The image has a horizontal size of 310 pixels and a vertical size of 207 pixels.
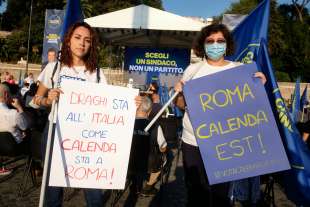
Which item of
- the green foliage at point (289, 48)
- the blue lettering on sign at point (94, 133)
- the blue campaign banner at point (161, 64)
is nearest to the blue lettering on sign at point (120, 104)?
the blue lettering on sign at point (94, 133)

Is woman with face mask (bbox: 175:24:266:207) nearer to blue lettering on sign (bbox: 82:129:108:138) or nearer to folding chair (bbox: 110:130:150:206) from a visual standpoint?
blue lettering on sign (bbox: 82:129:108:138)

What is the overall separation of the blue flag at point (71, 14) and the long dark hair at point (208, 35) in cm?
192

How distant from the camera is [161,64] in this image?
14172mm

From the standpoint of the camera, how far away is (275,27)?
48281 millimetres

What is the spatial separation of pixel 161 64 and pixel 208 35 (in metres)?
11.0

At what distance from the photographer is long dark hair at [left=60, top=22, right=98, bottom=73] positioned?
3.15 meters

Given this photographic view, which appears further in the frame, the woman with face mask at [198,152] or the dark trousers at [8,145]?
the dark trousers at [8,145]

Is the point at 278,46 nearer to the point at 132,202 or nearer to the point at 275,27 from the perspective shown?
the point at 275,27

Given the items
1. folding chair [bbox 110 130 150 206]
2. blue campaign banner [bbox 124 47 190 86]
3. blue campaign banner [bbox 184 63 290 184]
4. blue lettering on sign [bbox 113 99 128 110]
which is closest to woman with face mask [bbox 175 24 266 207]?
blue campaign banner [bbox 184 63 290 184]

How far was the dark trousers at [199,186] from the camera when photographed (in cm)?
308

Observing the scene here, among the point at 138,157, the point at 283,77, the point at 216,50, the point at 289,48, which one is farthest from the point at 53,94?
the point at 289,48

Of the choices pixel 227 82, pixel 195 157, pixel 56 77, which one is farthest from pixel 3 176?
pixel 227 82

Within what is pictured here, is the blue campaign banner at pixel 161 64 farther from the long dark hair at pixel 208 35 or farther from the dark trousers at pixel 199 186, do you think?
the dark trousers at pixel 199 186

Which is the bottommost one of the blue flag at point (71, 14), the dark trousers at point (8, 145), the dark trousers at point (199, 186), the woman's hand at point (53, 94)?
the dark trousers at point (8, 145)
